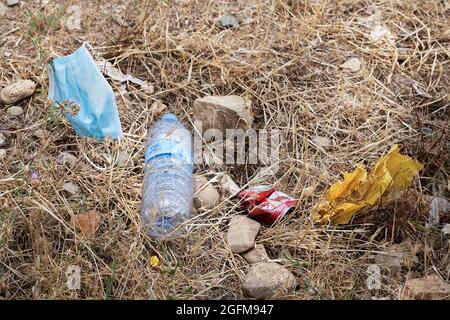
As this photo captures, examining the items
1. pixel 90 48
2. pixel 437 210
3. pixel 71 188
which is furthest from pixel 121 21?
pixel 437 210

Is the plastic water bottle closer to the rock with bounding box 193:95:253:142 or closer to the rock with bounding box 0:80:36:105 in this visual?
the rock with bounding box 193:95:253:142

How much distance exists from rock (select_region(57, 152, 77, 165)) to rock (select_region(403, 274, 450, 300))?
4.75 feet

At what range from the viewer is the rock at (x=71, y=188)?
255cm

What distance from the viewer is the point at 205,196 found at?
2.59 m

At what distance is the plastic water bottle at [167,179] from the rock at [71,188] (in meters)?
0.27

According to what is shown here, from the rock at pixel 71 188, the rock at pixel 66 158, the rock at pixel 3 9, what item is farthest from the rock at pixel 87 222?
the rock at pixel 3 9

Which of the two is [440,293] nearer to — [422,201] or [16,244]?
[422,201]

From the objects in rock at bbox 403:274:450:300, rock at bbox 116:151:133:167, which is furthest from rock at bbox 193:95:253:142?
rock at bbox 403:274:450:300

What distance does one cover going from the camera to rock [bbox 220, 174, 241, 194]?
2635mm

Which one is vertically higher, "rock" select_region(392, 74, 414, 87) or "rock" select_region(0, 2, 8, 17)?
"rock" select_region(0, 2, 8, 17)

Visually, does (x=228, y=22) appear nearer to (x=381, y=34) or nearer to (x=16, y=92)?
(x=381, y=34)

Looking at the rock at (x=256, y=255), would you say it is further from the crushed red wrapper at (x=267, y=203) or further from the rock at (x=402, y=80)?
the rock at (x=402, y=80)

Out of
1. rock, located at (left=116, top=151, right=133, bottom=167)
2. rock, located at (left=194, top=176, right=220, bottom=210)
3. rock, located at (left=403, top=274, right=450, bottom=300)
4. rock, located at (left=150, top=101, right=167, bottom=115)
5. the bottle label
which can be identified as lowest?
rock, located at (left=403, top=274, right=450, bottom=300)
